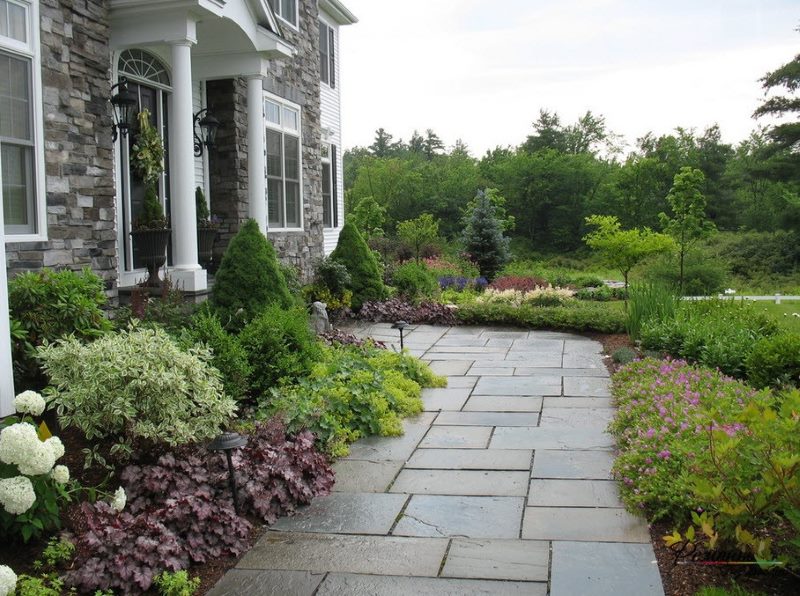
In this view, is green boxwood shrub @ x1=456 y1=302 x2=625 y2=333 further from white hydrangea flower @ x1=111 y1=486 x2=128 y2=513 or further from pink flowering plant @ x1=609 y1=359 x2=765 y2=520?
white hydrangea flower @ x1=111 y1=486 x2=128 y2=513

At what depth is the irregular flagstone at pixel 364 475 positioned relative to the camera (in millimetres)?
4535

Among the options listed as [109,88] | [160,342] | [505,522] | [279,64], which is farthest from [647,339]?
[279,64]

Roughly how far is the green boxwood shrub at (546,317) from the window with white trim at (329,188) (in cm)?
468

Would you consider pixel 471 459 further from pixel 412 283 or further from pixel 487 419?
pixel 412 283

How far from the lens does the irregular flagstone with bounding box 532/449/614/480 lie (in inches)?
184

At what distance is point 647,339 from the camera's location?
811 cm

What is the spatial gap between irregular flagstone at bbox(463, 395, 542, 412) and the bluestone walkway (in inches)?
0.7

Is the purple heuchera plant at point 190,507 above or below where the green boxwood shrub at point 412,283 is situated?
below

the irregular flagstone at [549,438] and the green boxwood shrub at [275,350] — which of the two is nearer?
the irregular flagstone at [549,438]

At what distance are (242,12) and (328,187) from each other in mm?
6529

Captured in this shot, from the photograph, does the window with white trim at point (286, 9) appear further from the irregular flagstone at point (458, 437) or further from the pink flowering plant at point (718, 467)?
the pink flowering plant at point (718, 467)

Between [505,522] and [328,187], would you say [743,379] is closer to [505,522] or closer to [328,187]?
[505,522]

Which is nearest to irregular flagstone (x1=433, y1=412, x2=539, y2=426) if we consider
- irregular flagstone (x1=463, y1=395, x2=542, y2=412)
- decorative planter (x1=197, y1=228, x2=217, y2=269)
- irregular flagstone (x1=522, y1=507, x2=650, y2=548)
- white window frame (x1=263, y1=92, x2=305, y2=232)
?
irregular flagstone (x1=463, y1=395, x2=542, y2=412)

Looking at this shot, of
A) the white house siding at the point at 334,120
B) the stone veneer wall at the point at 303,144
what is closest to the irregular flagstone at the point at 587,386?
the stone veneer wall at the point at 303,144
